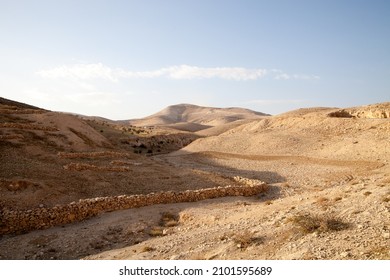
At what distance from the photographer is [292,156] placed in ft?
92.3

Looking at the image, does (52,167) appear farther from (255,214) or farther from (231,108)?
(231,108)

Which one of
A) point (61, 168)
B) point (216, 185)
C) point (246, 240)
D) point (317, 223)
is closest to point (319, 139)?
point (216, 185)

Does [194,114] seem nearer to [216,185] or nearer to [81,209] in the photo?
[216,185]

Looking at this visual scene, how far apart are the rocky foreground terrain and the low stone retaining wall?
0.21 m

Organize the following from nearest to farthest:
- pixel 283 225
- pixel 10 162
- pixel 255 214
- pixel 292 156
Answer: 1. pixel 283 225
2. pixel 255 214
3. pixel 10 162
4. pixel 292 156


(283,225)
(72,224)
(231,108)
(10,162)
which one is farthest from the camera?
(231,108)

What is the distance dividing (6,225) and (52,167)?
7.01 meters

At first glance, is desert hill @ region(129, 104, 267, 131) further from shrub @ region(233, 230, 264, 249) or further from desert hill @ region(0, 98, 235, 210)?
shrub @ region(233, 230, 264, 249)

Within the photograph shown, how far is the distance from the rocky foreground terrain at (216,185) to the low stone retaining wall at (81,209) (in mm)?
208

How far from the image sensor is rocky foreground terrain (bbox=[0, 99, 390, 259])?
8.31m

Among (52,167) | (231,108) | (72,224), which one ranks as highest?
(231,108)

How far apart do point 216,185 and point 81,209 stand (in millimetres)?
7537

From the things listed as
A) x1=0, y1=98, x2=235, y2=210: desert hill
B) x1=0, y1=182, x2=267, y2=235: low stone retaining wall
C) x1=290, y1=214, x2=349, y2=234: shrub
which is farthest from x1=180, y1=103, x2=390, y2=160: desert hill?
x1=290, y1=214, x2=349, y2=234: shrub
